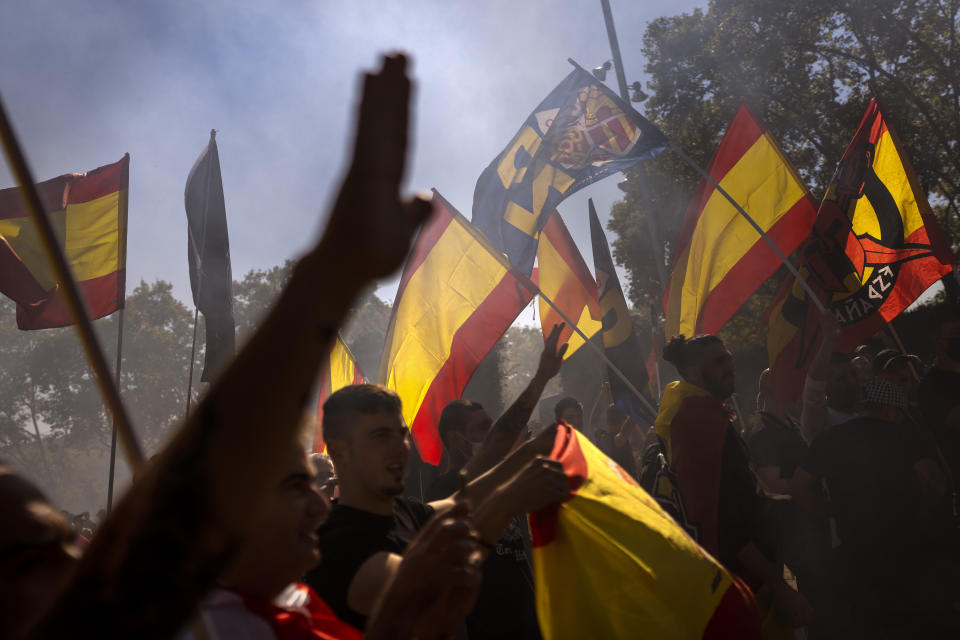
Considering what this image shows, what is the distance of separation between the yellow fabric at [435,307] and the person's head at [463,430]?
183 cm

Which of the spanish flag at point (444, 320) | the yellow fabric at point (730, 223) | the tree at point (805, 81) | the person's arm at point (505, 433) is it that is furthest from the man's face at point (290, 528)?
the tree at point (805, 81)

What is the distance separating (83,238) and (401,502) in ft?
21.1

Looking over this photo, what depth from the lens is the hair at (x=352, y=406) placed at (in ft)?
7.88

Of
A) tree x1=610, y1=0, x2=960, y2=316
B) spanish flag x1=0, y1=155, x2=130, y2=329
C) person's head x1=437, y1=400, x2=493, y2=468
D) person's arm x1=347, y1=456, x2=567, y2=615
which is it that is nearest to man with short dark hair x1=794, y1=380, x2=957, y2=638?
person's head x1=437, y1=400, x2=493, y2=468

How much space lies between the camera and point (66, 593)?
0.64 metres

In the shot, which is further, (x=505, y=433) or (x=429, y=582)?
(x=505, y=433)

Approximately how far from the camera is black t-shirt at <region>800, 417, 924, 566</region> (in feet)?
12.1

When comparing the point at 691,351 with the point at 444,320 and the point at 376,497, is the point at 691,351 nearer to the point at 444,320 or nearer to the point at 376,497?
the point at 376,497

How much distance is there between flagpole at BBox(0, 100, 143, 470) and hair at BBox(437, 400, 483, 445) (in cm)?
316

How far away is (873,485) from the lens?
3744mm

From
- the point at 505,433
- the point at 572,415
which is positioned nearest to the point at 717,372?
the point at 505,433

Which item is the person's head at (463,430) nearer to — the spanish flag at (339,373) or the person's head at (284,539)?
the person's head at (284,539)

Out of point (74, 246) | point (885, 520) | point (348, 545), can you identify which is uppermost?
point (74, 246)

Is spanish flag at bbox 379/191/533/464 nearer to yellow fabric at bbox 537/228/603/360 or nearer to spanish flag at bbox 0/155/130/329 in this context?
yellow fabric at bbox 537/228/603/360
